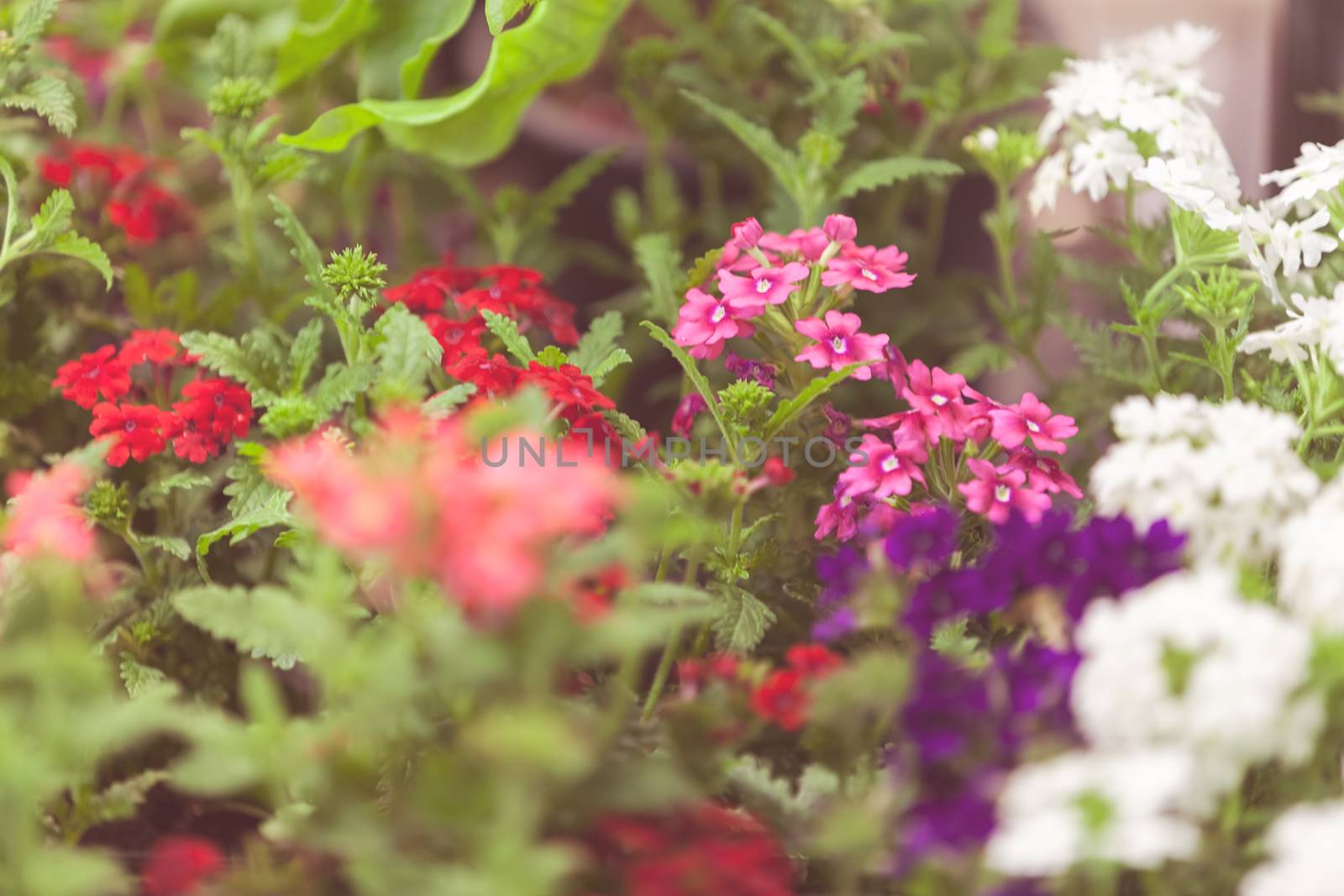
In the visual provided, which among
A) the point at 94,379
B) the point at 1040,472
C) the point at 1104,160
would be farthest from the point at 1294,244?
the point at 94,379

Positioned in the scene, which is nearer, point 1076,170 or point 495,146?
point 1076,170

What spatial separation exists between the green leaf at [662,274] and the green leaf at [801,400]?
225 mm

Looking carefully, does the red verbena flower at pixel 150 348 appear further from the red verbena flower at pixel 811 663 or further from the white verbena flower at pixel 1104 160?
the white verbena flower at pixel 1104 160

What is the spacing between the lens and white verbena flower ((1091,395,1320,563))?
731mm

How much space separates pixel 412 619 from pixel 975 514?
0.53 m

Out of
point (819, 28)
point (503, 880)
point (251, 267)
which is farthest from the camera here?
point (819, 28)

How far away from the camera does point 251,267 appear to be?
125 cm

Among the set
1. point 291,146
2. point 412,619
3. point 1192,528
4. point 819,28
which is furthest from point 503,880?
point 819,28

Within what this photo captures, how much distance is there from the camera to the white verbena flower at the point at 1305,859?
561 mm

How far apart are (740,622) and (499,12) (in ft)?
2.12

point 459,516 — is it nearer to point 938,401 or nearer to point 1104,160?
point 938,401

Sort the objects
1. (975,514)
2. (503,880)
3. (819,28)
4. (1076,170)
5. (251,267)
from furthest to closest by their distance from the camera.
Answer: (819,28) < (251,267) < (1076,170) < (975,514) < (503,880)

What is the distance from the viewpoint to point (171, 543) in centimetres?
Result: 100

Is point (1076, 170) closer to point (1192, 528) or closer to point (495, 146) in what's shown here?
point (1192, 528)
